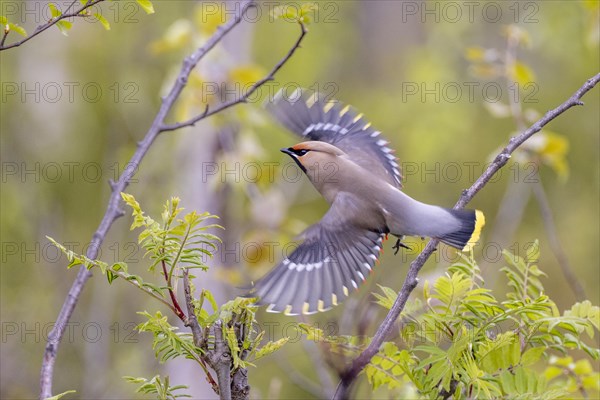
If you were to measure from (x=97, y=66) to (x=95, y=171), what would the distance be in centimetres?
116

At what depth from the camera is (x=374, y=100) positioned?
29.9ft

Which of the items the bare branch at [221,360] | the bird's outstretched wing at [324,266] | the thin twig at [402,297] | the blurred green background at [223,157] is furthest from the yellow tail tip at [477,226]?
the blurred green background at [223,157]

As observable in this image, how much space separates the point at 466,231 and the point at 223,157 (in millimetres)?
2695

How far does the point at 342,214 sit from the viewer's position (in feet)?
7.93

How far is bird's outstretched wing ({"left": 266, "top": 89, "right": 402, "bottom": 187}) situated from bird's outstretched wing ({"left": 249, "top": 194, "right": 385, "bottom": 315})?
0.31 metres

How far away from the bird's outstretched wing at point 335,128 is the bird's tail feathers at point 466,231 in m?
0.60

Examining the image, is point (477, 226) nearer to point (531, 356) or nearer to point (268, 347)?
point (531, 356)

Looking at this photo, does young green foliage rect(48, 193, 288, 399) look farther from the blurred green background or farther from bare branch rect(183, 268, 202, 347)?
the blurred green background

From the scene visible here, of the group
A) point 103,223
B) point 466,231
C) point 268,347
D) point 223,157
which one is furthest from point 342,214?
point 223,157

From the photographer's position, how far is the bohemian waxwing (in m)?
2.01

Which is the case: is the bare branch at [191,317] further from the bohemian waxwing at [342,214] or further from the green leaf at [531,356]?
the green leaf at [531,356]

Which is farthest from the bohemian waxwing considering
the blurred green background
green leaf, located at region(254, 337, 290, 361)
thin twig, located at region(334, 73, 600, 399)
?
the blurred green background

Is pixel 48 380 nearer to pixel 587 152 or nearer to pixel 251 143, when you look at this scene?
pixel 251 143

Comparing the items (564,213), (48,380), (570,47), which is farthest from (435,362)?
(564,213)
